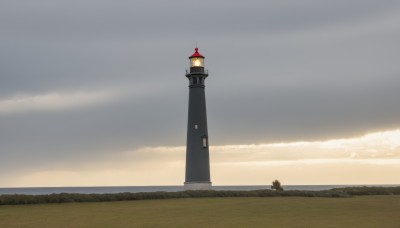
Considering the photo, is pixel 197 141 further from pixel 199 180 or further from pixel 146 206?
pixel 146 206

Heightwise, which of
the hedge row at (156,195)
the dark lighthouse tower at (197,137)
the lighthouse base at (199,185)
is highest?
the dark lighthouse tower at (197,137)

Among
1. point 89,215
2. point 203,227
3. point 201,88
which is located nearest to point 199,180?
point 201,88

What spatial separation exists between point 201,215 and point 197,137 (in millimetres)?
23897

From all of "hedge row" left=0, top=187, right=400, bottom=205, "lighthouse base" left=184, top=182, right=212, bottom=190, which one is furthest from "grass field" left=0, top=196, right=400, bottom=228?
"lighthouse base" left=184, top=182, right=212, bottom=190

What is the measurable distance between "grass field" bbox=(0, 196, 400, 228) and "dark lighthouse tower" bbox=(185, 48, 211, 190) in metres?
13.3

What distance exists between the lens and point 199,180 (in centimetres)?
5684

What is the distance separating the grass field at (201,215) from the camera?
96.1 feet

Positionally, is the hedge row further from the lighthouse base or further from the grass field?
the lighthouse base

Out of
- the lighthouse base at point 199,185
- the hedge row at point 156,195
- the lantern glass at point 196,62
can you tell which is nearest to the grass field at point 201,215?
the hedge row at point 156,195

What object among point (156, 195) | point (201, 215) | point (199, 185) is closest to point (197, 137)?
point (199, 185)

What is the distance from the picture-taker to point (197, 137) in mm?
57594

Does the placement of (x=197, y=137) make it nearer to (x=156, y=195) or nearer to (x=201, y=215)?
(x=156, y=195)

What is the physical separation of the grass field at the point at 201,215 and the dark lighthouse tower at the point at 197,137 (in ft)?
Answer: 43.6

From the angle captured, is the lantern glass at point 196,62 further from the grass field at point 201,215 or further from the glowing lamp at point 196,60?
the grass field at point 201,215
